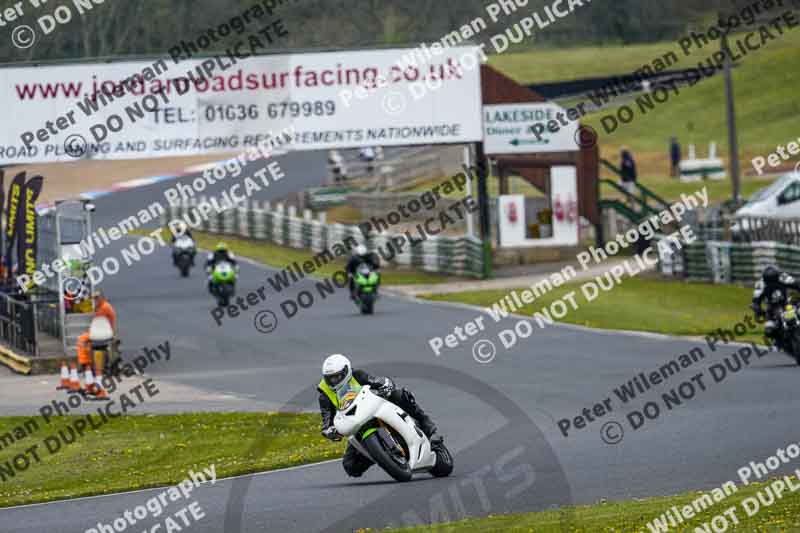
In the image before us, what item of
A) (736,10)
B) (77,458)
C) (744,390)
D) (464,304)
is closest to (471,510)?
(77,458)

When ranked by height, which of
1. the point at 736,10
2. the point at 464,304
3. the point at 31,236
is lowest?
the point at 464,304

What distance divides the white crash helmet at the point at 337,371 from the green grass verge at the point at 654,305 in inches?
528

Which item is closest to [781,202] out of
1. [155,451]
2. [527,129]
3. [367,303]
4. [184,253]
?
[527,129]

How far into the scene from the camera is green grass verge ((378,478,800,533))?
971 centimetres

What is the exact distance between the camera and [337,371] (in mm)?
12047

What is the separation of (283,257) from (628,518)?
3366 centimetres

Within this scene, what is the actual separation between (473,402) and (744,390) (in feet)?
10.2

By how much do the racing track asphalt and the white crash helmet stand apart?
0.88 meters

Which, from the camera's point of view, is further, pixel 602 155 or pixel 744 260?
pixel 602 155

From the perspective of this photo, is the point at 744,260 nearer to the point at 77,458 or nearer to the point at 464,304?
the point at 464,304

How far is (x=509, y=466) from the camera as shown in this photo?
1315cm

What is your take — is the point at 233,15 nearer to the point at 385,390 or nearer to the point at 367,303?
the point at 367,303

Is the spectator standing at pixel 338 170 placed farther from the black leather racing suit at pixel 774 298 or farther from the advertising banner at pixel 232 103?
the black leather racing suit at pixel 774 298

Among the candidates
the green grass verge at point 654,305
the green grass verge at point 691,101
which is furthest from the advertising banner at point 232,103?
the green grass verge at point 691,101
